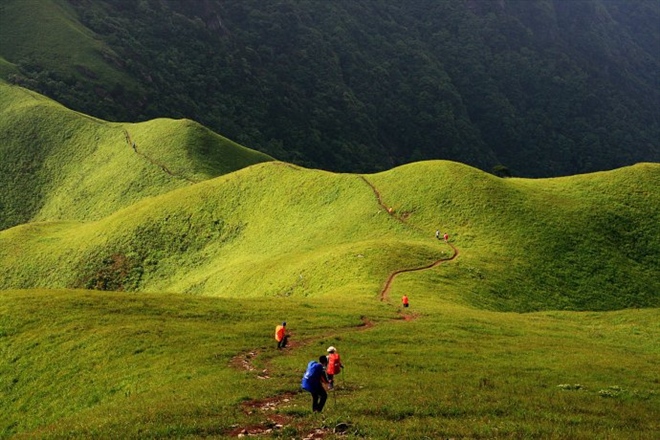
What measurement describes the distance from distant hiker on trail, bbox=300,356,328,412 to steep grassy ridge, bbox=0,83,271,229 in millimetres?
107712

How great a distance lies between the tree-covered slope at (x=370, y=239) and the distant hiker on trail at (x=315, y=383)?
33007 millimetres

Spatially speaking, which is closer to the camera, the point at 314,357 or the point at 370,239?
the point at 314,357

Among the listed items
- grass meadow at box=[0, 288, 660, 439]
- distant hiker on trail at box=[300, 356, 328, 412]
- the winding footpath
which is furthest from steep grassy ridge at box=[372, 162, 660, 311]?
distant hiker on trail at box=[300, 356, 328, 412]

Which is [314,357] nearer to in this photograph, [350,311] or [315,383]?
[315,383]

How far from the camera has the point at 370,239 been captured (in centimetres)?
7338

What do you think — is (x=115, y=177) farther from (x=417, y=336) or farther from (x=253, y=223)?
(x=417, y=336)

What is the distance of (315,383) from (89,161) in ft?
461

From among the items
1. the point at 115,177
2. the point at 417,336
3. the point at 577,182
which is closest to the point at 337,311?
the point at 417,336

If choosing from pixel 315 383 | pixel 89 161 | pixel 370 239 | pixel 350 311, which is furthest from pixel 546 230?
pixel 89 161

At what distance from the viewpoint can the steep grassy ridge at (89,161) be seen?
128 metres

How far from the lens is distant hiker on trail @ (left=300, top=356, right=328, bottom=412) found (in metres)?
20.0

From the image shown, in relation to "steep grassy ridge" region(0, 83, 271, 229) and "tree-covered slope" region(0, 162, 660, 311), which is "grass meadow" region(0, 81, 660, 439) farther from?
"steep grassy ridge" region(0, 83, 271, 229)

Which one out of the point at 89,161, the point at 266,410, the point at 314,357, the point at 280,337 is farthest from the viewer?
the point at 89,161

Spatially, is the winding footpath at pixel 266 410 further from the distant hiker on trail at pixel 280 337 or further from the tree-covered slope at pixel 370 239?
the tree-covered slope at pixel 370 239
